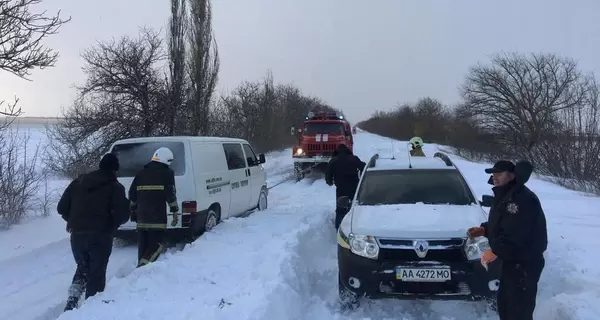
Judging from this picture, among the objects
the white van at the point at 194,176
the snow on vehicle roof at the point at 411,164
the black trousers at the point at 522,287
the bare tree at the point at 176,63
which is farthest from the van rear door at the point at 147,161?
the bare tree at the point at 176,63

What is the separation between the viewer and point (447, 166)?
6.81 m

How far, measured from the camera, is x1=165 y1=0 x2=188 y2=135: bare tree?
52.4ft

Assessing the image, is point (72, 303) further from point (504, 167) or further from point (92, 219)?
point (504, 167)

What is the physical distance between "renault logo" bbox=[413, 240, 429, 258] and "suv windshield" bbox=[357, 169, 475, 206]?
1.32 meters

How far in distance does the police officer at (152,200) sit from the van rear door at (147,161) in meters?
0.84

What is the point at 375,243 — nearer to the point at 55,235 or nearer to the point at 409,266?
the point at 409,266

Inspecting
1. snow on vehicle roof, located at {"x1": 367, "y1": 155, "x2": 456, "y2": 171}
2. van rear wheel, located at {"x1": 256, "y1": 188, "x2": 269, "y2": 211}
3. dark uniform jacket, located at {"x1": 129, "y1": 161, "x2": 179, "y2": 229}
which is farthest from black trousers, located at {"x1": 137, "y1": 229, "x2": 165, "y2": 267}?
van rear wheel, located at {"x1": 256, "y1": 188, "x2": 269, "y2": 211}

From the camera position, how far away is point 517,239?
3.54 meters

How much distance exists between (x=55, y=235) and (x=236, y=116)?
2843 cm

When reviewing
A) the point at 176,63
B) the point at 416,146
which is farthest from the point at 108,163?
the point at 176,63

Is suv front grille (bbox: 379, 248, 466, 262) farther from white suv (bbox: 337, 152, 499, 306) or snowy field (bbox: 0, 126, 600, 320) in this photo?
snowy field (bbox: 0, 126, 600, 320)

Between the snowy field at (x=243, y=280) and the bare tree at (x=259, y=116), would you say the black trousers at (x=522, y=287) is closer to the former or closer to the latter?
the snowy field at (x=243, y=280)

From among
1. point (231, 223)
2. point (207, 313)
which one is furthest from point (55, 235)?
point (207, 313)

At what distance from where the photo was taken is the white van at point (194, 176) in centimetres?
732
